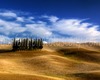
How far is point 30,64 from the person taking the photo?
56.7 meters

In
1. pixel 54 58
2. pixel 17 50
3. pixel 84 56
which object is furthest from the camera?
pixel 17 50

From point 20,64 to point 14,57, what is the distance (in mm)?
8410

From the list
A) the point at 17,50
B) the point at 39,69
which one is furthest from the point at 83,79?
the point at 17,50

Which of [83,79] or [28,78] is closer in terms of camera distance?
[28,78]

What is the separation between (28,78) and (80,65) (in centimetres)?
2584

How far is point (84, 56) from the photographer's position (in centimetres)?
6919

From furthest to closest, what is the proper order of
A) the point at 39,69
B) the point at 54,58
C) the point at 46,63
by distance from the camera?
the point at 54,58
the point at 46,63
the point at 39,69

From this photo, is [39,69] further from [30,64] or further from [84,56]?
[84,56]

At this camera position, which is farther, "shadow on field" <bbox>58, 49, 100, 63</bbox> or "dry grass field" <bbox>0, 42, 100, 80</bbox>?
"shadow on field" <bbox>58, 49, 100, 63</bbox>

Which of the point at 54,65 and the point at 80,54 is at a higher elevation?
the point at 80,54

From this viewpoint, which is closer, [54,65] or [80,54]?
[54,65]

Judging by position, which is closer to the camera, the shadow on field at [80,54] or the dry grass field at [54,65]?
the dry grass field at [54,65]

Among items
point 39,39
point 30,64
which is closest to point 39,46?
point 39,39

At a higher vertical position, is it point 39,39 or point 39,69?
point 39,39
